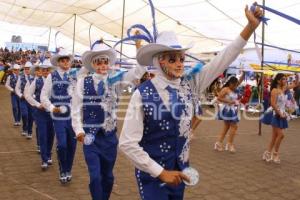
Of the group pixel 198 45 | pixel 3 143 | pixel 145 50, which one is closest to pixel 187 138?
pixel 145 50

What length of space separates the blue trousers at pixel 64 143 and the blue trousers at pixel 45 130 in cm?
80

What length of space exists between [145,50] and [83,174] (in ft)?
11.8

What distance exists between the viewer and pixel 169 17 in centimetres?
1261

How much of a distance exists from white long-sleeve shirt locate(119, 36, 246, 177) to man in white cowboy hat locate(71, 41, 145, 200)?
130cm

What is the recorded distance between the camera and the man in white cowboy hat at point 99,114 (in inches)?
152

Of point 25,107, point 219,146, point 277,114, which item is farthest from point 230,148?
point 25,107

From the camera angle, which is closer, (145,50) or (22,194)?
(145,50)

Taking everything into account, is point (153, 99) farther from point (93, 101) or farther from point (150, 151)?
point (93, 101)

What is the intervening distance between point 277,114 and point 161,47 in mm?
4951

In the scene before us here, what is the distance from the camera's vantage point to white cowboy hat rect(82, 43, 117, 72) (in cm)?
416

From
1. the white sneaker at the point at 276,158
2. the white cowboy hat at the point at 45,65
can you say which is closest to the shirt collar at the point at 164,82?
the white cowboy hat at the point at 45,65

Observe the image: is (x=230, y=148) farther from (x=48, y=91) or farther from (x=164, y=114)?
(x=164, y=114)

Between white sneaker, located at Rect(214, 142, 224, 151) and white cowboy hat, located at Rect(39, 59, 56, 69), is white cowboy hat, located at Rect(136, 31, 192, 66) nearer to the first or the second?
white cowboy hat, located at Rect(39, 59, 56, 69)

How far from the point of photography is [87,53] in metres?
4.20
